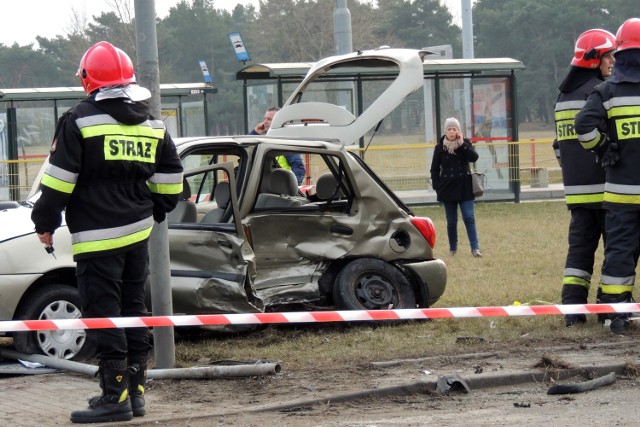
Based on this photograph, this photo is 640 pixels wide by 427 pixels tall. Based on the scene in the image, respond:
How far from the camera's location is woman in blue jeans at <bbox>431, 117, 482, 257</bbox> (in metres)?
14.2

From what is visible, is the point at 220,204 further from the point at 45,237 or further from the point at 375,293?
the point at 45,237

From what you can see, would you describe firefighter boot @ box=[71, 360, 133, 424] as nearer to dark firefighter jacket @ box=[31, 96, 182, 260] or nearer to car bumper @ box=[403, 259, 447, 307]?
dark firefighter jacket @ box=[31, 96, 182, 260]

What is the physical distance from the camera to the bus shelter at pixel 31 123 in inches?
875

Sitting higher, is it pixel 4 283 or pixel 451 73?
pixel 451 73

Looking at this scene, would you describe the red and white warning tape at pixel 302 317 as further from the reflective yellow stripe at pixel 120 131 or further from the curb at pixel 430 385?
the reflective yellow stripe at pixel 120 131

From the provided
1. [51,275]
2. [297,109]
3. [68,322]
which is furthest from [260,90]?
[68,322]

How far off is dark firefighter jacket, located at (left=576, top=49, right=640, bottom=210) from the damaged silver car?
1753 millimetres

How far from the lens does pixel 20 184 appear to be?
22281 millimetres

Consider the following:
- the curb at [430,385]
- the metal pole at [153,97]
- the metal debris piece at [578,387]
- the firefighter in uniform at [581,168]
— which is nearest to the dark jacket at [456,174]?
the firefighter in uniform at [581,168]

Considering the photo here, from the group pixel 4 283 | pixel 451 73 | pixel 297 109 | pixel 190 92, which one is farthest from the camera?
pixel 190 92

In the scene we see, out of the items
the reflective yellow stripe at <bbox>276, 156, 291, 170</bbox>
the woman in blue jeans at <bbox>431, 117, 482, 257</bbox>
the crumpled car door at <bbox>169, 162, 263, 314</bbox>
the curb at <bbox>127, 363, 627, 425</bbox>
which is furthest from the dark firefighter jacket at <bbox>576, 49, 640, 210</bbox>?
the woman in blue jeans at <bbox>431, 117, 482, 257</bbox>

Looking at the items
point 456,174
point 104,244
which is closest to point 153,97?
point 104,244

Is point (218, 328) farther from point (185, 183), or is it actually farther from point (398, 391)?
point (398, 391)

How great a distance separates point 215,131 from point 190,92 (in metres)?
32.3
